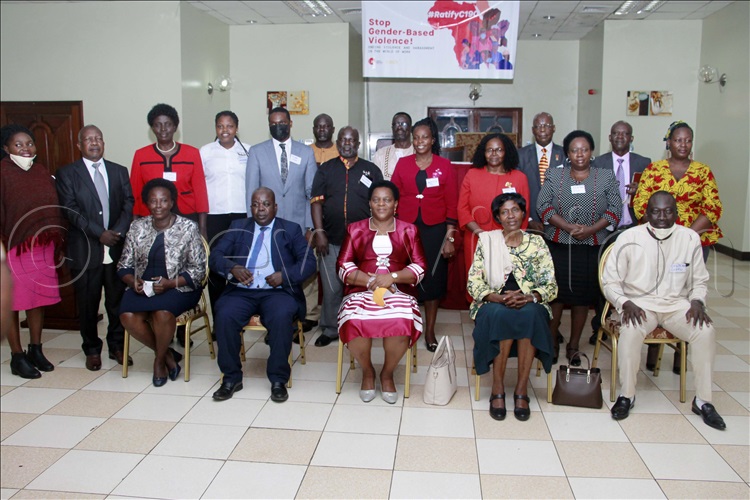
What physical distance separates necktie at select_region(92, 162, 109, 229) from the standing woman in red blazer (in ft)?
6.47

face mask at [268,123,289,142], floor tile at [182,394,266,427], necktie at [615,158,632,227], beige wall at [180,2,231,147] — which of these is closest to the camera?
floor tile at [182,394,266,427]

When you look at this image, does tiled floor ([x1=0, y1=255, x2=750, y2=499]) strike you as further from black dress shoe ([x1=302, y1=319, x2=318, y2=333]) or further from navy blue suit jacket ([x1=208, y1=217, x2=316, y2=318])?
black dress shoe ([x1=302, y1=319, x2=318, y2=333])

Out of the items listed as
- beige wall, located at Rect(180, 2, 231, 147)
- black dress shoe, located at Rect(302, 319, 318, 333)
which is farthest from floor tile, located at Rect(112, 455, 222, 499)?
beige wall, located at Rect(180, 2, 231, 147)

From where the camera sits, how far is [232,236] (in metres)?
4.02

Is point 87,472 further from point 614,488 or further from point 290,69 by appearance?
point 290,69

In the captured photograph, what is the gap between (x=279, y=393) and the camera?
358cm

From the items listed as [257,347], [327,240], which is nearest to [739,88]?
[327,240]

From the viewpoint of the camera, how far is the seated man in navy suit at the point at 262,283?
366cm

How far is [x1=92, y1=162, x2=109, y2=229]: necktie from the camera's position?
4.08 metres

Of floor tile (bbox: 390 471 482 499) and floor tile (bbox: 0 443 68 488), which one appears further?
floor tile (bbox: 0 443 68 488)

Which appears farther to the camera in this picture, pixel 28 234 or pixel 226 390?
pixel 28 234

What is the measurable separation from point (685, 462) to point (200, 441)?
2.30 meters

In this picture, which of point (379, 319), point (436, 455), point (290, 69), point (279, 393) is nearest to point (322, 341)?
point (279, 393)

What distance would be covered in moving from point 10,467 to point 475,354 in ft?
7.79
